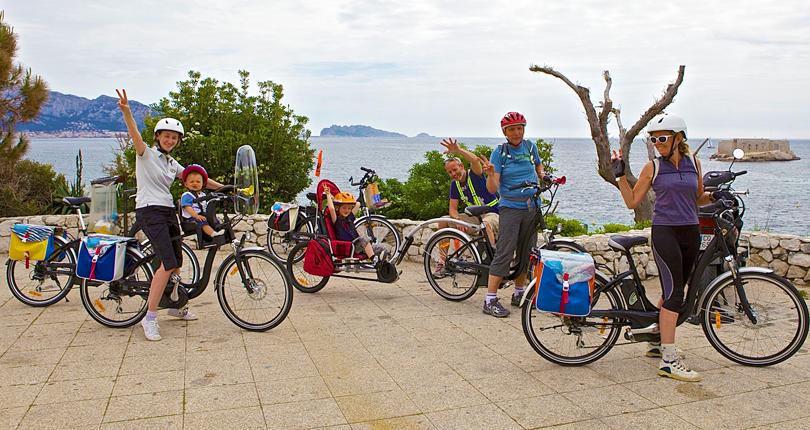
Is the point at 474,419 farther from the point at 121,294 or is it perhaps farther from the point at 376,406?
the point at 121,294

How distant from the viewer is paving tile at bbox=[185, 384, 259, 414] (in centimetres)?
439

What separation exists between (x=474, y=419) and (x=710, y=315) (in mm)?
2067

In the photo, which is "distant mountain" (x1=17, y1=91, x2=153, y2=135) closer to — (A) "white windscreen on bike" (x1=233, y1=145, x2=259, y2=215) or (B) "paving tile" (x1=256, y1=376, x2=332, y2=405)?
(A) "white windscreen on bike" (x1=233, y1=145, x2=259, y2=215)

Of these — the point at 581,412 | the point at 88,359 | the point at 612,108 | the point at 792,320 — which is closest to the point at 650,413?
the point at 581,412

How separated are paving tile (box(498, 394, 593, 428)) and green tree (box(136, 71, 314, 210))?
27.7 feet

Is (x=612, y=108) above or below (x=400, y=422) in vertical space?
above

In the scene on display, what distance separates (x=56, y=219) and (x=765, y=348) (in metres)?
9.19

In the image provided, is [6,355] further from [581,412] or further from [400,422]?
[581,412]

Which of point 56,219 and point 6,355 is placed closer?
point 6,355

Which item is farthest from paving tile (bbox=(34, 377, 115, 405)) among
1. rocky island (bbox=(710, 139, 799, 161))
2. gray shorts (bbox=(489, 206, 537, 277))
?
rocky island (bbox=(710, 139, 799, 161))

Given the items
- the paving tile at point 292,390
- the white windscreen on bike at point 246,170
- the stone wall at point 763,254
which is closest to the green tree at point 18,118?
the white windscreen on bike at point 246,170

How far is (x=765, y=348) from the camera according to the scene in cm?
526

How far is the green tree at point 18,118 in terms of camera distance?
11.5 m

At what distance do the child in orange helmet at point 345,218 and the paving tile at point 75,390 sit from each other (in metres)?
2.98
